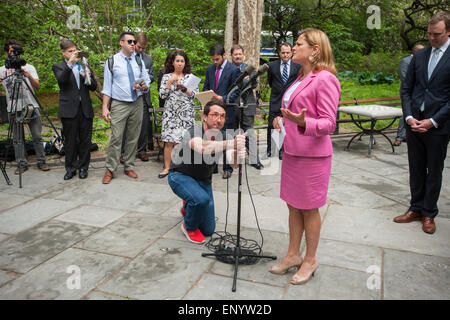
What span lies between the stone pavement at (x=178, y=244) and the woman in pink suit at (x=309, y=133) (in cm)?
47

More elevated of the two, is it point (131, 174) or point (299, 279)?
point (131, 174)

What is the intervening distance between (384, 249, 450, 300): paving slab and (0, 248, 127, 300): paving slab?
7.29 ft

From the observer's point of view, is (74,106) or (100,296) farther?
(74,106)

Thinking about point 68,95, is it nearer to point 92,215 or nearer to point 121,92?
point 121,92

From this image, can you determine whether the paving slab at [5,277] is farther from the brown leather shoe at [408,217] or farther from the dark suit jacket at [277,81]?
the dark suit jacket at [277,81]

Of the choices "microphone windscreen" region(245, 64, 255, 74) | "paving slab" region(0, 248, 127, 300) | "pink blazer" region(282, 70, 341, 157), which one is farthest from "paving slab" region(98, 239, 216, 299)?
"microphone windscreen" region(245, 64, 255, 74)

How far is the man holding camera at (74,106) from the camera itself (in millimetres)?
5789

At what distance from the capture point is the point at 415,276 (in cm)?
328

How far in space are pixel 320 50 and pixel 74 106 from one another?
416cm

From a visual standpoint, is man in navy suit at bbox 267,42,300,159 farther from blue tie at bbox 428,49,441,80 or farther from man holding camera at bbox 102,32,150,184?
blue tie at bbox 428,49,441,80

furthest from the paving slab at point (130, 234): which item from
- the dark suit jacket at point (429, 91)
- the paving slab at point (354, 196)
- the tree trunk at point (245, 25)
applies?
the tree trunk at point (245, 25)

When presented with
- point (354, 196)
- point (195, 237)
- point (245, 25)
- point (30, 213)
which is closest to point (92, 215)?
point (30, 213)

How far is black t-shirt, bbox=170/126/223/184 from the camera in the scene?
3822mm

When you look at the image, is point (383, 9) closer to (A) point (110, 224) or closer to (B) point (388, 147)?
(B) point (388, 147)
